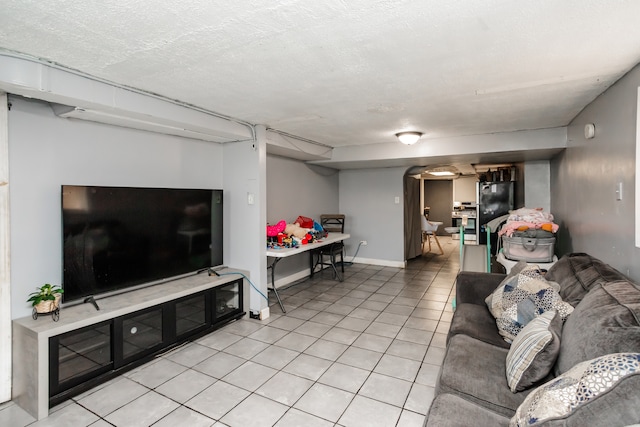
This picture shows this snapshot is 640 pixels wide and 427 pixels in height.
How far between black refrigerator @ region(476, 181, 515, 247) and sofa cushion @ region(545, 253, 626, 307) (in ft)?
11.2

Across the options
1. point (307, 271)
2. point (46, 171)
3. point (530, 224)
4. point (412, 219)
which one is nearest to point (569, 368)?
point (530, 224)

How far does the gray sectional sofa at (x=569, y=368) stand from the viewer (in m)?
0.98

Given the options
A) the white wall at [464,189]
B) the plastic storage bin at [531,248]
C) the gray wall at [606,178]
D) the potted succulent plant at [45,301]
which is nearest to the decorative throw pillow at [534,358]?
the gray wall at [606,178]

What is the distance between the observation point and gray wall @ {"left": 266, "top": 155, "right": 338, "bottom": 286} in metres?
4.96

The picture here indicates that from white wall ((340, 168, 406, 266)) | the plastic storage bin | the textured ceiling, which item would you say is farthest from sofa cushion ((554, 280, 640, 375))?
white wall ((340, 168, 406, 266))

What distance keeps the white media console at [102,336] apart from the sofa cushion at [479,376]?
2268 mm

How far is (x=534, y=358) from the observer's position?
1.49 meters

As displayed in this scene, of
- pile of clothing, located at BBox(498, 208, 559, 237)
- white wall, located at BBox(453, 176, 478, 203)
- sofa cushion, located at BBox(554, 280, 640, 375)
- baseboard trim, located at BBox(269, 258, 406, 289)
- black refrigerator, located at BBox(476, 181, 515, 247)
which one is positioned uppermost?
white wall, located at BBox(453, 176, 478, 203)

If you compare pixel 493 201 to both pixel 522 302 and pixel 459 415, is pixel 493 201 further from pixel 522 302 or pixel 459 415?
pixel 459 415

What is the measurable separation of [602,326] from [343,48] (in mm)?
1781

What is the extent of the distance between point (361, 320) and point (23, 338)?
9.45 feet

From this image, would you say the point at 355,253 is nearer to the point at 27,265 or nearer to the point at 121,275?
the point at 121,275

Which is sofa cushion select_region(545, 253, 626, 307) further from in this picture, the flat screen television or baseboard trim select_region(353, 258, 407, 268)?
baseboard trim select_region(353, 258, 407, 268)

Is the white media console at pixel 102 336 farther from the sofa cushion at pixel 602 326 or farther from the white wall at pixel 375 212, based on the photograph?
the white wall at pixel 375 212
